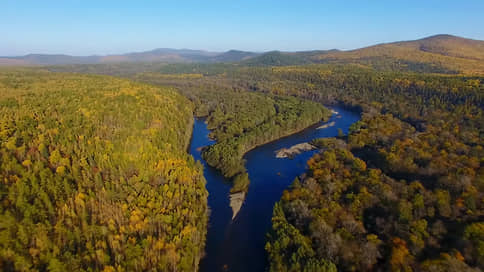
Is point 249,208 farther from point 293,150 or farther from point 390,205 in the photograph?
point 293,150

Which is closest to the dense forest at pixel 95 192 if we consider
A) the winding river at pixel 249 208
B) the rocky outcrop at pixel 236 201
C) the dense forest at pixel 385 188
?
the winding river at pixel 249 208

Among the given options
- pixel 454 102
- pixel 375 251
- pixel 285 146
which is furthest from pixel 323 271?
pixel 454 102

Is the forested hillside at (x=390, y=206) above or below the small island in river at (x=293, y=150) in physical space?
above

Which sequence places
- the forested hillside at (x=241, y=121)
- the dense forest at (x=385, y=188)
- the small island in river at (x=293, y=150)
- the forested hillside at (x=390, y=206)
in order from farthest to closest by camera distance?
the small island in river at (x=293, y=150), the forested hillside at (x=241, y=121), the dense forest at (x=385, y=188), the forested hillside at (x=390, y=206)

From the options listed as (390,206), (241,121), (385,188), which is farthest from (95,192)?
(241,121)

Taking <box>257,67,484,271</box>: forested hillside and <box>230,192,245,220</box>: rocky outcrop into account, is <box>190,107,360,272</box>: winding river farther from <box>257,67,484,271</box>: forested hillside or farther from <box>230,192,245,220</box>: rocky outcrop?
<box>257,67,484,271</box>: forested hillside

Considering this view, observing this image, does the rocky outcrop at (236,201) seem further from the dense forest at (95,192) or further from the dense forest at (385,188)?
the dense forest at (95,192)

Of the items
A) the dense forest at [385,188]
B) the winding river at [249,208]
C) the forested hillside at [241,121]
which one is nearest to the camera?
the dense forest at [385,188]
